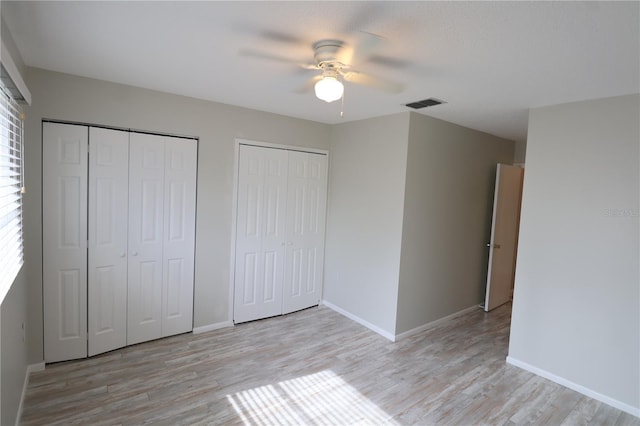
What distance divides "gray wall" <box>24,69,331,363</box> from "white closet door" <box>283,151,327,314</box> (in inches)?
12.0

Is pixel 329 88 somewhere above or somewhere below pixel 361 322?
above

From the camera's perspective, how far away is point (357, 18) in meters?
1.61

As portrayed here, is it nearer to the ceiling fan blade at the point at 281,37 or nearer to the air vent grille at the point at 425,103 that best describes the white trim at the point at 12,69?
the ceiling fan blade at the point at 281,37

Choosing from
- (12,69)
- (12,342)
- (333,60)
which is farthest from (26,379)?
(333,60)

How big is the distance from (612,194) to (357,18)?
245cm

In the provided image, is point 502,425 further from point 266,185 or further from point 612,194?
point 266,185

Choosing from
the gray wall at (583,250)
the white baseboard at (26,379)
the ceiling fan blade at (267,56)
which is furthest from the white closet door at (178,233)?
the gray wall at (583,250)

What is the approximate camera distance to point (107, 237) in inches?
119

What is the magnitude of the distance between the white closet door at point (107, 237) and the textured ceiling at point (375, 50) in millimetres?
611

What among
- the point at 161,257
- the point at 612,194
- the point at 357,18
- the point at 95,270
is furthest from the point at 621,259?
the point at 95,270

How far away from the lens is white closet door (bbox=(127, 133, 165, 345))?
3123 mm

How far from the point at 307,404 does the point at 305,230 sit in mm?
2160

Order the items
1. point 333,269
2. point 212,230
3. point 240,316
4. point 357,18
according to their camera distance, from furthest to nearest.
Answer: point 333,269
point 240,316
point 212,230
point 357,18

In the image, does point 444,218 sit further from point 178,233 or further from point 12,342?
point 12,342
